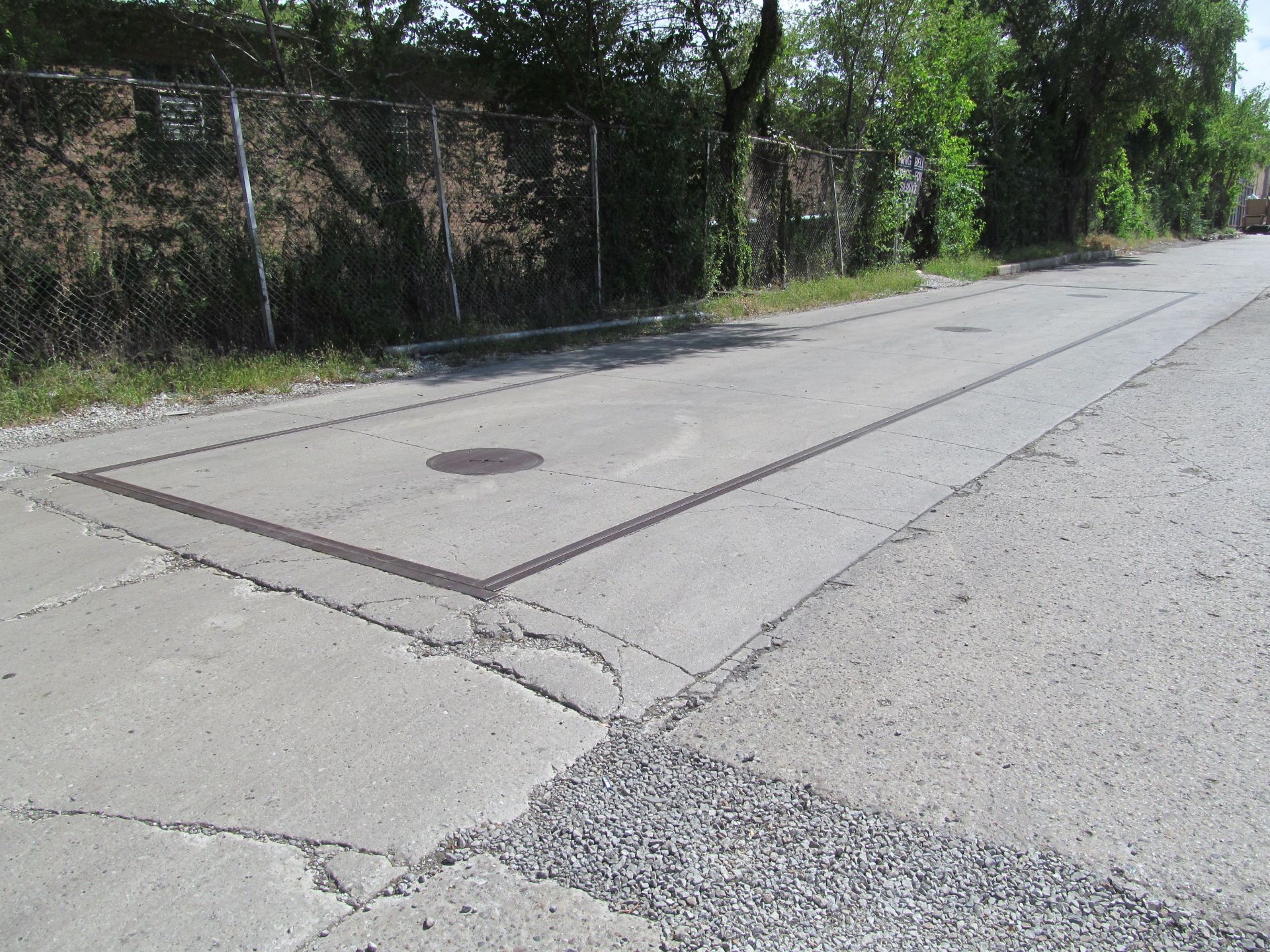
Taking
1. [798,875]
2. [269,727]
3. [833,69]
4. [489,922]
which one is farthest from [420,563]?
[833,69]

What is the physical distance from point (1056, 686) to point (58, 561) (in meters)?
4.79

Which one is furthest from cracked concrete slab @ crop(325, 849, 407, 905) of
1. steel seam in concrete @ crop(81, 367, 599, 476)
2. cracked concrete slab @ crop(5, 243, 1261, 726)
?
steel seam in concrete @ crop(81, 367, 599, 476)

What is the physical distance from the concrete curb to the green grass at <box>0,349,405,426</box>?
63.6 ft

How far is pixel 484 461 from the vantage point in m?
6.57

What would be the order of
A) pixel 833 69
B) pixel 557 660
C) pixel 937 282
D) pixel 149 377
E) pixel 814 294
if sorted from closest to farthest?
1. pixel 557 660
2. pixel 149 377
3. pixel 814 294
4. pixel 937 282
5. pixel 833 69

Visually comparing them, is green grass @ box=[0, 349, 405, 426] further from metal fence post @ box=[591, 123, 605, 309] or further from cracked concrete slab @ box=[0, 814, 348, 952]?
cracked concrete slab @ box=[0, 814, 348, 952]

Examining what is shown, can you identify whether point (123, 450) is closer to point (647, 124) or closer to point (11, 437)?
point (11, 437)

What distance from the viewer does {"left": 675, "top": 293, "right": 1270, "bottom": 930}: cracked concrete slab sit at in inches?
110

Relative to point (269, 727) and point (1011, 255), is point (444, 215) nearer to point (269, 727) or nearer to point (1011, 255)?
point (269, 727)

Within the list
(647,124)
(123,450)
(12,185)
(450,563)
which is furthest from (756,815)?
(647,124)

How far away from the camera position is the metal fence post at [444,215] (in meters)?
11.1

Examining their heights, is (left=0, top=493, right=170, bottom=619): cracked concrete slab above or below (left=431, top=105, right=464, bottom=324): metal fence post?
below

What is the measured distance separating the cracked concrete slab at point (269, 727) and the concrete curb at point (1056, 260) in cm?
2326

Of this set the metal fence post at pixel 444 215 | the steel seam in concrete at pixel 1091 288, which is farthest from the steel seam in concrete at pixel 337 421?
the steel seam in concrete at pixel 1091 288
